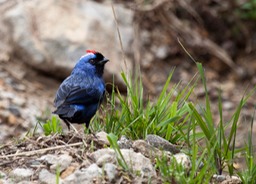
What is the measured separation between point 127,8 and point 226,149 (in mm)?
5448

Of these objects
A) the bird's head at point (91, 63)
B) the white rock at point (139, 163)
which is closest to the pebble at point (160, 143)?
the white rock at point (139, 163)

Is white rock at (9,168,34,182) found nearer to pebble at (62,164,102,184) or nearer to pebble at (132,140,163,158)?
pebble at (62,164,102,184)

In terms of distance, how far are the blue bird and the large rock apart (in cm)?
235

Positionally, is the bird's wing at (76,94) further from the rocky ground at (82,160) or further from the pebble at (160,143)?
the pebble at (160,143)

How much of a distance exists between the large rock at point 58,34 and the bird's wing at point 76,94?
101 inches

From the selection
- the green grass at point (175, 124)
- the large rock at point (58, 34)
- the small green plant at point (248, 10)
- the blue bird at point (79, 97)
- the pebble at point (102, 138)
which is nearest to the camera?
the green grass at point (175, 124)

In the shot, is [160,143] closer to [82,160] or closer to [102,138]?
[102,138]

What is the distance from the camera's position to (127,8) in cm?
919

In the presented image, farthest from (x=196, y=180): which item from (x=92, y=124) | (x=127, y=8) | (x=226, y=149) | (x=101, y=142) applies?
(x=127, y=8)

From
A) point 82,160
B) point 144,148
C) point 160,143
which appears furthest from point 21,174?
point 160,143

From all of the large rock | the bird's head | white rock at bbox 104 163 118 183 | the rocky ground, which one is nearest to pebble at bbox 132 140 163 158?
the rocky ground

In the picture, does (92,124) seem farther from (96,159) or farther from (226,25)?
(226,25)

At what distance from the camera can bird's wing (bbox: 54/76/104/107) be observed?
5121mm

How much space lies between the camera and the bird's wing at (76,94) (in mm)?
5121
